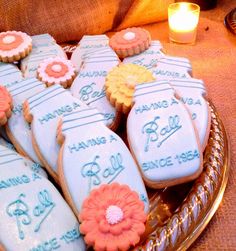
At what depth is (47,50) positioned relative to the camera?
1.00 m

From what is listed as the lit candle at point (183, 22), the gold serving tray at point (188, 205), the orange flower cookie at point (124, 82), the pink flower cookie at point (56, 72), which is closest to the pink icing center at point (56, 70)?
the pink flower cookie at point (56, 72)

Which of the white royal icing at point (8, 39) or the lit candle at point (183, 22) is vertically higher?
the white royal icing at point (8, 39)

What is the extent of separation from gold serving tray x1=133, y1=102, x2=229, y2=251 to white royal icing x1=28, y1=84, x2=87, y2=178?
0.18 metres

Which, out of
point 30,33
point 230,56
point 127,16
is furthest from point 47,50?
point 230,56

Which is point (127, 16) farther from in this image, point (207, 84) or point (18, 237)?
point (18, 237)

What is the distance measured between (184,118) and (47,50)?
40 centimetres

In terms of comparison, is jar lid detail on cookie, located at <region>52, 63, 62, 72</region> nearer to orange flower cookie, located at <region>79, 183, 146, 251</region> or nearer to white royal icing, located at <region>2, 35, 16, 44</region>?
white royal icing, located at <region>2, 35, 16, 44</region>

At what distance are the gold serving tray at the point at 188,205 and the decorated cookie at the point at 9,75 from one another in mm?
361

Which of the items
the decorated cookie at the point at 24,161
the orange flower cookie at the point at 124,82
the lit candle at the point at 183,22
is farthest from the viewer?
the lit candle at the point at 183,22

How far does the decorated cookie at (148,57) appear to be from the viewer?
0.93 meters

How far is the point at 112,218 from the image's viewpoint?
61 cm

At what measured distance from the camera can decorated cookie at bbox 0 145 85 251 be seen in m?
0.59

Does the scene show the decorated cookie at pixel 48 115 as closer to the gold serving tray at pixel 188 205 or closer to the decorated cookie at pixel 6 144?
the decorated cookie at pixel 6 144

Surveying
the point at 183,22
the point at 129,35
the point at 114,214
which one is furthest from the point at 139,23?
the point at 114,214
